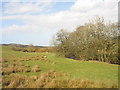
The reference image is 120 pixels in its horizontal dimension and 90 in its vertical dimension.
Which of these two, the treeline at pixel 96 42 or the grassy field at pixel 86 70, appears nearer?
the grassy field at pixel 86 70

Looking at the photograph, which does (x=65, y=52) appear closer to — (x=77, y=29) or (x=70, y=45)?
(x=70, y=45)

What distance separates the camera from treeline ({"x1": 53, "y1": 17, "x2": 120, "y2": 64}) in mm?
21016

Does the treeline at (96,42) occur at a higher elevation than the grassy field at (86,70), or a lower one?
higher

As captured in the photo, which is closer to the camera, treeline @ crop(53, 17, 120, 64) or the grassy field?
the grassy field

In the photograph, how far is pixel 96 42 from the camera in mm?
A: 22266

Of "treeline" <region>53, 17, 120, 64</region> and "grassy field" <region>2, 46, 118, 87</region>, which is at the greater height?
"treeline" <region>53, 17, 120, 64</region>

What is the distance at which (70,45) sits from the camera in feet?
91.1

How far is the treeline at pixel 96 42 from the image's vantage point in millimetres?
21016

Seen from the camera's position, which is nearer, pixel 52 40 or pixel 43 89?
pixel 43 89

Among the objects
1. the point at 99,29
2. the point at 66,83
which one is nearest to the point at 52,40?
the point at 99,29

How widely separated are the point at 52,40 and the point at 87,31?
9.99 m

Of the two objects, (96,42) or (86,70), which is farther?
(96,42)

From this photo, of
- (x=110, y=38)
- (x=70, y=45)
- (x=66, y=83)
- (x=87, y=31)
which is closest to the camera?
(x=66, y=83)

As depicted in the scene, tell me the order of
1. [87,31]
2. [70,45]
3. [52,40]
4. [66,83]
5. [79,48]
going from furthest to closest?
[52,40] < [70,45] < [79,48] < [87,31] < [66,83]
